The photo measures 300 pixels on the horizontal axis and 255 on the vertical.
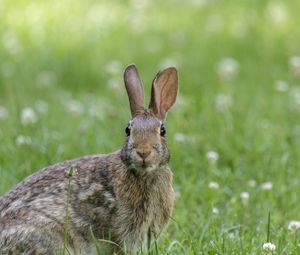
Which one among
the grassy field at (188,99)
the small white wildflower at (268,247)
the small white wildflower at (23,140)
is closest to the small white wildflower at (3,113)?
the grassy field at (188,99)

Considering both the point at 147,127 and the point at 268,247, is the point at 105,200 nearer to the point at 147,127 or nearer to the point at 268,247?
the point at 147,127

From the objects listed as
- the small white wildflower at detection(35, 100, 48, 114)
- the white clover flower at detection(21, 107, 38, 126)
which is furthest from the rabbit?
the small white wildflower at detection(35, 100, 48, 114)

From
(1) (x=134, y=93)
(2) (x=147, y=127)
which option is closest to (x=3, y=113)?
(1) (x=134, y=93)

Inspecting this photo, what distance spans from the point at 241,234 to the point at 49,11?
22.7ft

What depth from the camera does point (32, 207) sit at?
5715 millimetres

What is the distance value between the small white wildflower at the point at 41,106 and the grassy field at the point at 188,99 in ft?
0.07

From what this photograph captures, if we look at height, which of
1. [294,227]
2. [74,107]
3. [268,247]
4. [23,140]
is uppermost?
[74,107]

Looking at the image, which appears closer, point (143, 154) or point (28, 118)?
point (143, 154)

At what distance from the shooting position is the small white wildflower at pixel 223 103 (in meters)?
8.81

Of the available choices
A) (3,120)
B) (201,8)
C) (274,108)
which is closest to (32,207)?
(3,120)

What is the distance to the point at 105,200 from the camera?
5.86 metres

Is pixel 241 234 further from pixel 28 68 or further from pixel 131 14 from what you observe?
pixel 131 14

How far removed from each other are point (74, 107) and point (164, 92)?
2890 millimetres

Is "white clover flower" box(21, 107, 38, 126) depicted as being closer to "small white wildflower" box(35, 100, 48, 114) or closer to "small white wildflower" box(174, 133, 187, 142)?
"small white wildflower" box(35, 100, 48, 114)
